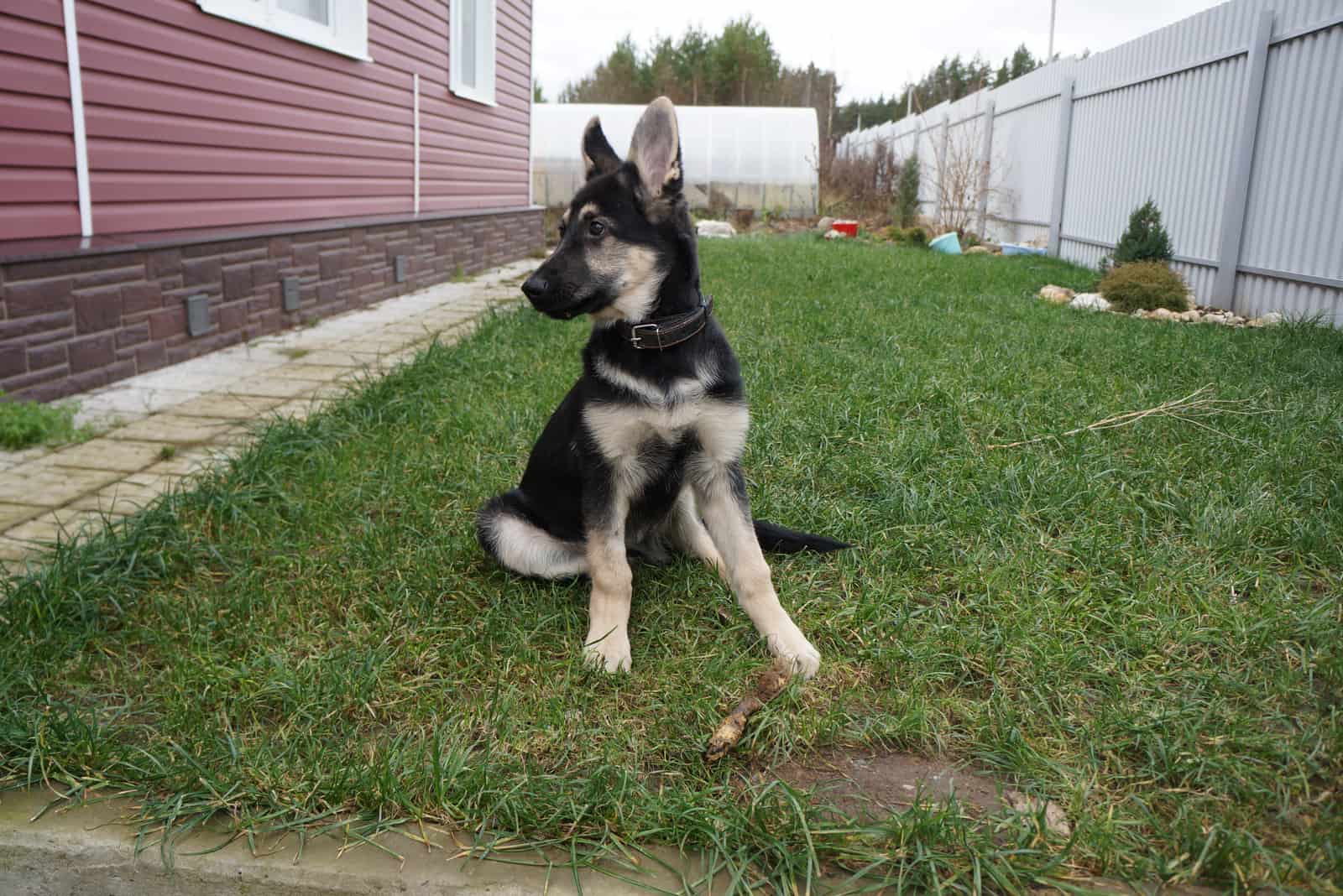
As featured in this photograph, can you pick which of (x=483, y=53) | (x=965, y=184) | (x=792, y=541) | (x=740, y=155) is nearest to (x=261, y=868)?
(x=792, y=541)

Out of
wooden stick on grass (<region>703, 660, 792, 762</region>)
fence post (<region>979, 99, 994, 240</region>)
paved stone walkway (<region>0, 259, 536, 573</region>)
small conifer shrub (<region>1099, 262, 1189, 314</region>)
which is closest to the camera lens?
wooden stick on grass (<region>703, 660, 792, 762</region>)

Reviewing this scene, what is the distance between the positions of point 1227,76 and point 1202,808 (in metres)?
9.01

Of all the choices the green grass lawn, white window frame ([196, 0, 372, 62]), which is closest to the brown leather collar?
the green grass lawn

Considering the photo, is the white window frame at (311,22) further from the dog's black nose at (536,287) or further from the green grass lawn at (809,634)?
the dog's black nose at (536,287)

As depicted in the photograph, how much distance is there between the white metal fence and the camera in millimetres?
7383

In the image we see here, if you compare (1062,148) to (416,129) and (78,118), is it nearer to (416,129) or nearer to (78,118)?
(416,129)

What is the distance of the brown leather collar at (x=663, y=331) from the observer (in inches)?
101

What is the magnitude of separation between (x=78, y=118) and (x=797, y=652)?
5059 millimetres

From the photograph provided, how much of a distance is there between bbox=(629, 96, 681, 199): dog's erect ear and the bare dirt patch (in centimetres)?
156

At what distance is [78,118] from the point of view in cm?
520

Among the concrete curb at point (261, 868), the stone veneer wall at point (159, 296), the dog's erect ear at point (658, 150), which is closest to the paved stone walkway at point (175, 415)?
the stone veneer wall at point (159, 296)

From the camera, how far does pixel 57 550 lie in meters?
2.98

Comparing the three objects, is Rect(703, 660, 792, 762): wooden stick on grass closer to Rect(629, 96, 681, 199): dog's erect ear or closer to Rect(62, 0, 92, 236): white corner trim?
Rect(629, 96, 681, 199): dog's erect ear

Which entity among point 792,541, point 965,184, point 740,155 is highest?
point 740,155
